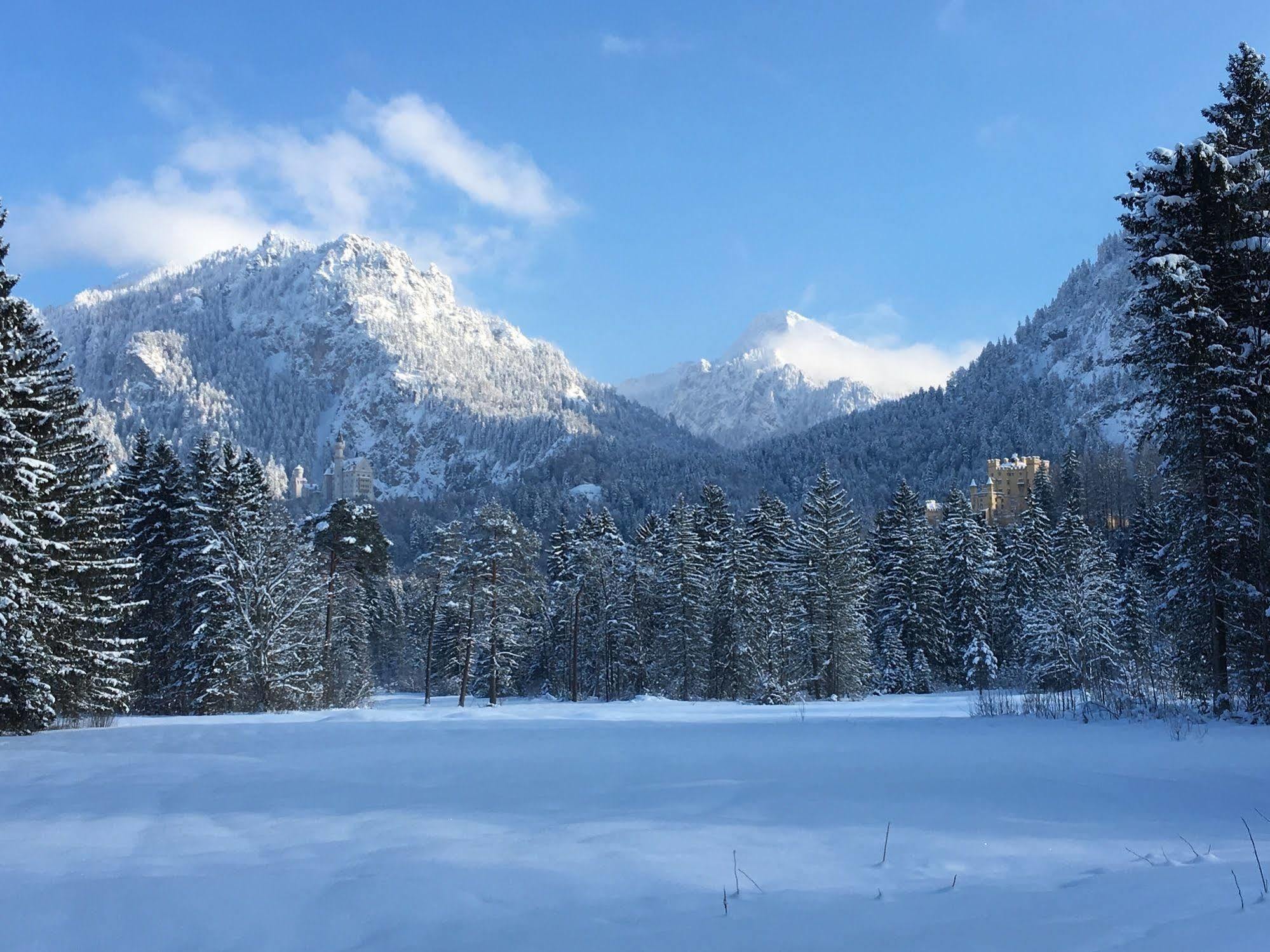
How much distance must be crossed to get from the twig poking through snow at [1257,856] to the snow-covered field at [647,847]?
4 cm

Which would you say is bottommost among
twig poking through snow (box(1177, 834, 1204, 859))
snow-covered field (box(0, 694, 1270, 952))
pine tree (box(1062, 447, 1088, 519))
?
snow-covered field (box(0, 694, 1270, 952))

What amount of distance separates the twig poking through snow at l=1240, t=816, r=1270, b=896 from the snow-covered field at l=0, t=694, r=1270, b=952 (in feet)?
0.13

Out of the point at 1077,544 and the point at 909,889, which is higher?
the point at 1077,544

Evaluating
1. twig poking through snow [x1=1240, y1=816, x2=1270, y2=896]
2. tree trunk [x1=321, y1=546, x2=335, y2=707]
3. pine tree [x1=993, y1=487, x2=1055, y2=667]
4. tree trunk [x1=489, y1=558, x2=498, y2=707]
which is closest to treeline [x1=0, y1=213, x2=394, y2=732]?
tree trunk [x1=321, y1=546, x2=335, y2=707]

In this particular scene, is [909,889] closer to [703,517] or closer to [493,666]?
[493,666]

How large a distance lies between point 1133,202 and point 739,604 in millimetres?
29802

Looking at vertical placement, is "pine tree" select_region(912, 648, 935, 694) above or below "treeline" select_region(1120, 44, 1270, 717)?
below

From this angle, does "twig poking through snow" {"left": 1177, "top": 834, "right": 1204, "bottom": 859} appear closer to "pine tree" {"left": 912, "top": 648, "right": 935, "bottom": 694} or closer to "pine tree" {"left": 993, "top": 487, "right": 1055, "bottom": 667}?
"pine tree" {"left": 912, "top": 648, "right": 935, "bottom": 694}

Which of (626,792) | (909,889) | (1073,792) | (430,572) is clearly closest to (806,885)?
(909,889)

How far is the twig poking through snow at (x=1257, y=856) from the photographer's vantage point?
3995mm

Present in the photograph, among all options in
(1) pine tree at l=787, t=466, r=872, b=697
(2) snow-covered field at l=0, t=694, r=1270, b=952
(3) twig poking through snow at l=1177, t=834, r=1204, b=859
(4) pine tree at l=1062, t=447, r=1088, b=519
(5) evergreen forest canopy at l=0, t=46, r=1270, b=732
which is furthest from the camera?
(4) pine tree at l=1062, t=447, r=1088, b=519

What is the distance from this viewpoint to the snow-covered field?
3.85m

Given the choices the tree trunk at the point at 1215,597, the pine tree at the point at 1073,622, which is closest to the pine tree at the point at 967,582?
the pine tree at the point at 1073,622

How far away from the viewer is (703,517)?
177 ft
